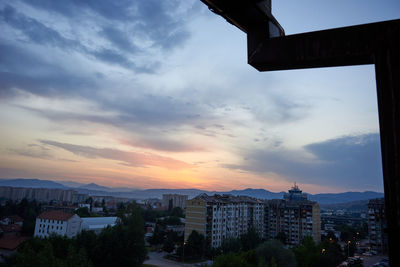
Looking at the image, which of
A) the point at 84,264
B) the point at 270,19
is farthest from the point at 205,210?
the point at 270,19

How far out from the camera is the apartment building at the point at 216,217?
3339cm

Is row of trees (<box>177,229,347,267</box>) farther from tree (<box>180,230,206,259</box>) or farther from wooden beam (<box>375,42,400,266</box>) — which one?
wooden beam (<box>375,42,400,266</box>)

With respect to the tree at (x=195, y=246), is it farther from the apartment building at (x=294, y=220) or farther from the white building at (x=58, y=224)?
the white building at (x=58, y=224)

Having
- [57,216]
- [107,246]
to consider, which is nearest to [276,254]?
[107,246]

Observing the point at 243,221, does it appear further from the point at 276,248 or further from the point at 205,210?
the point at 276,248

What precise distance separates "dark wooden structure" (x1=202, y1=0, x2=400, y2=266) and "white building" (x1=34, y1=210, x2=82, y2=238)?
39.4 metres

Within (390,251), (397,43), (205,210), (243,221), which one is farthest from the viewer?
(243,221)

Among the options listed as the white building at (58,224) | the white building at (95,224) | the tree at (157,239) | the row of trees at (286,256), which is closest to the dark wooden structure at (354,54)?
the row of trees at (286,256)

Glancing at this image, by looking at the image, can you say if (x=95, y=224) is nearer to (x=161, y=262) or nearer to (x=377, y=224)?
(x=161, y=262)

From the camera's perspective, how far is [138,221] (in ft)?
85.6

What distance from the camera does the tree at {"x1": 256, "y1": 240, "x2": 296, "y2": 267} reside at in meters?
21.9

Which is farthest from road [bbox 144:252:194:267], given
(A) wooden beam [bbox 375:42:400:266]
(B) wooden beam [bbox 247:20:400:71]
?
(A) wooden beam [bbox 375:42:400:266]

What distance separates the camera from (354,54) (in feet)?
6.49

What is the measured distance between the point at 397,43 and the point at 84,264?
17056 mm
